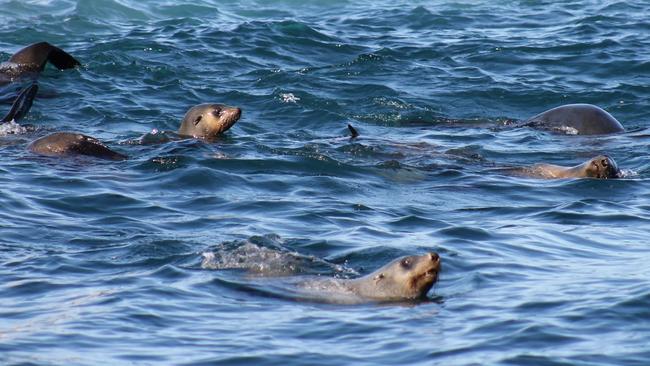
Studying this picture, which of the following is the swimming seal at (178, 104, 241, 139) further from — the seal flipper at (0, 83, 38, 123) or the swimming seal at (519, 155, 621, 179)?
the swimming seal at (519, 155, 621, 179)

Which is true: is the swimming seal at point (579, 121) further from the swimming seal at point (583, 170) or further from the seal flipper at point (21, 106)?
the seal flipper at point (21, 106)

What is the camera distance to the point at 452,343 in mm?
6508

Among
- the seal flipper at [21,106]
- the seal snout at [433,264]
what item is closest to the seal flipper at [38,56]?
the seal flipper at [21,106]

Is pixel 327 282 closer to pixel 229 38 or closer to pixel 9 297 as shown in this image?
pixel 9 297

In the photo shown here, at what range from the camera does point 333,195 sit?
10625 mm

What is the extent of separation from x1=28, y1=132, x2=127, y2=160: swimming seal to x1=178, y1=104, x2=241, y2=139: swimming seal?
4.07 ft

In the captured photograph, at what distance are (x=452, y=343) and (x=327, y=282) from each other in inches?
53.0

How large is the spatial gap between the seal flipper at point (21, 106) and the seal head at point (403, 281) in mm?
5958

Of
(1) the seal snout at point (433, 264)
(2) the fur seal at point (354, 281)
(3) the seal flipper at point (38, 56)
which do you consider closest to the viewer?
(1) the seal snout at point (433, 264)

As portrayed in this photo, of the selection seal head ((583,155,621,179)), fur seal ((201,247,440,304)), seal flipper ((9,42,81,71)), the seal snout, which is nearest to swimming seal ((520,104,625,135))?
seal head ((583,155,621,179))

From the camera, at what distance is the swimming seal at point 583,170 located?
10883 millimetres

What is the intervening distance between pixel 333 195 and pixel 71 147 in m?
2.60

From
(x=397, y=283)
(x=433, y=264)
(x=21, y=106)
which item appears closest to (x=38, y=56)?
(x=21, y=106)

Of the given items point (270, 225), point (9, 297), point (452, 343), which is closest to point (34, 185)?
point (270, 225)
